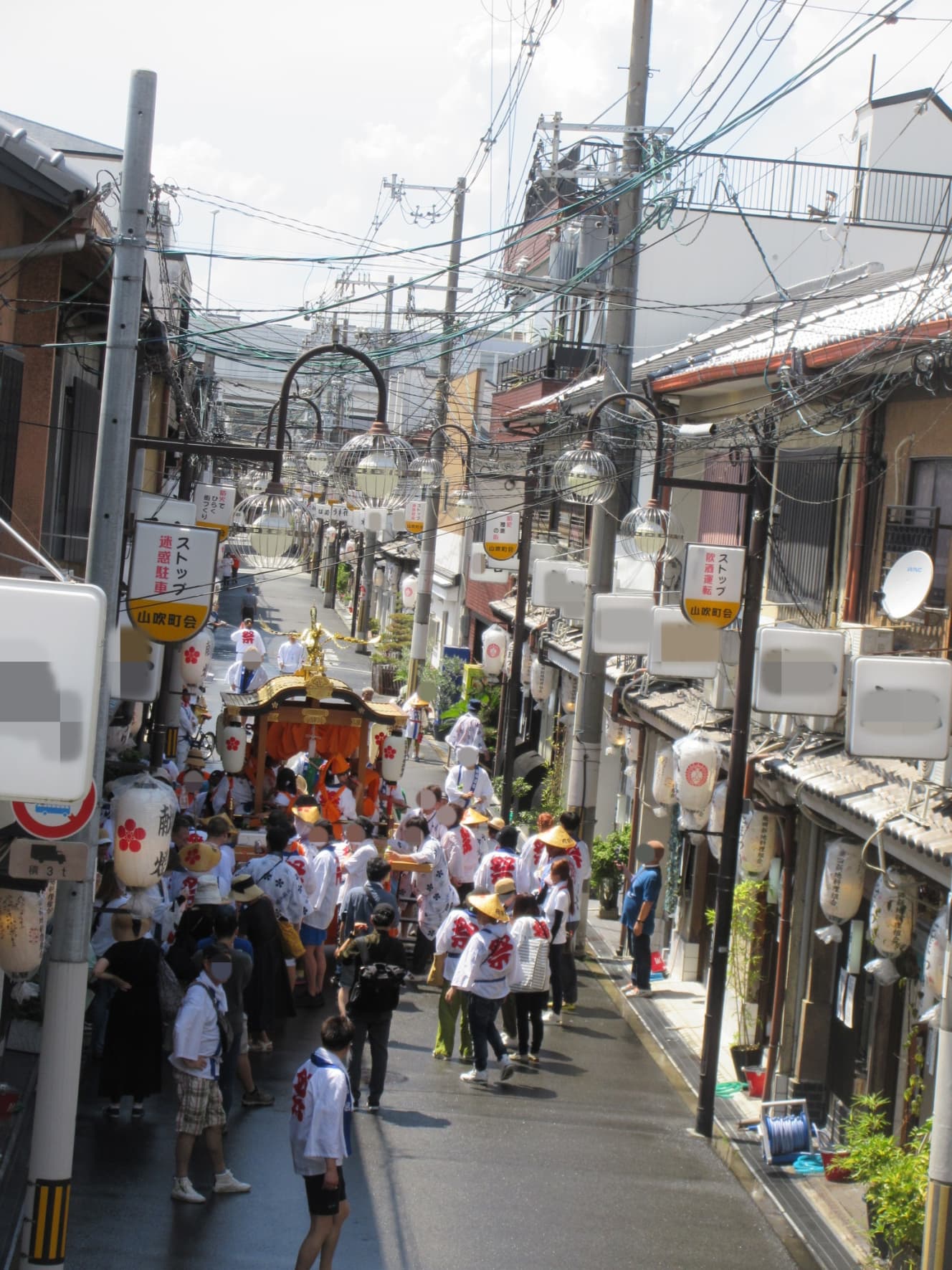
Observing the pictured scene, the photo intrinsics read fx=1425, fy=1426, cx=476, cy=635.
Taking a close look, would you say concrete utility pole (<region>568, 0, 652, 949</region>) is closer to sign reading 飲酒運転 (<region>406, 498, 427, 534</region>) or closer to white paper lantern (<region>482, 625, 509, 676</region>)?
white paper lantern (<region>482, 625, 509, 676</region>)

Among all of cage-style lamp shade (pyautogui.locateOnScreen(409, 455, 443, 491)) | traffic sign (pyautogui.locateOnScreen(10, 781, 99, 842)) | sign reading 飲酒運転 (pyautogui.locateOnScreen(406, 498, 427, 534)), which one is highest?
cage-style lamp shade (pyautogui.locateOnScreen(409, 455, 443, 491))

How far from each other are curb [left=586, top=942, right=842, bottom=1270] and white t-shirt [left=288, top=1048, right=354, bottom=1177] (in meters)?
3.71

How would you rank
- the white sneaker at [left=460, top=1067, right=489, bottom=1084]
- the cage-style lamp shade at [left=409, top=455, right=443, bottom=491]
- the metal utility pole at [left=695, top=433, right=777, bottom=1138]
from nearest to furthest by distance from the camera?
the metal utility pole at [left=695, top=433, right=777, bottom=1138] < the white sneaker at [left=460, top=1067, right=489, bottom=1084] < the cage-style lamp shade at [left=409, top=455, right=443, bottom=491]

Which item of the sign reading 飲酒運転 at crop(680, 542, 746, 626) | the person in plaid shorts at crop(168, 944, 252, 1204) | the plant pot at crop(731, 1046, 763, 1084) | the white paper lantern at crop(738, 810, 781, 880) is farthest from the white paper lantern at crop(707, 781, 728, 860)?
the person in plaid shorts at crop(168, 944, 252, 1204)

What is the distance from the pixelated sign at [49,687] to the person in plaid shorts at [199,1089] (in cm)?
544

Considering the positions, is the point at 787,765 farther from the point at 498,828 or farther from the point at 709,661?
the point at 498,828

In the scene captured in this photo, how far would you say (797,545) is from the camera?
51.9ft

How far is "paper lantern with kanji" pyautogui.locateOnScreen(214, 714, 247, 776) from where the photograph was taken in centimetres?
1989

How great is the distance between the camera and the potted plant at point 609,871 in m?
22.1

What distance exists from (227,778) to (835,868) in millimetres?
9940

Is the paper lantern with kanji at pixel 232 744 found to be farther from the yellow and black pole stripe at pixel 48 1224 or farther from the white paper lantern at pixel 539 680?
the yellow and black pole stripe at pixel 48 1224

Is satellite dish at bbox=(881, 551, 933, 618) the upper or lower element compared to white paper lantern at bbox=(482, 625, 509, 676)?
upper

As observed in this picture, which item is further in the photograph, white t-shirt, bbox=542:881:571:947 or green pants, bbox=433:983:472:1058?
white t-shirt, bbox=542:881:571:947

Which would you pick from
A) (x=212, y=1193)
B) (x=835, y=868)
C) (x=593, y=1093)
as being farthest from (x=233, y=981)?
(x=835, y=868)
